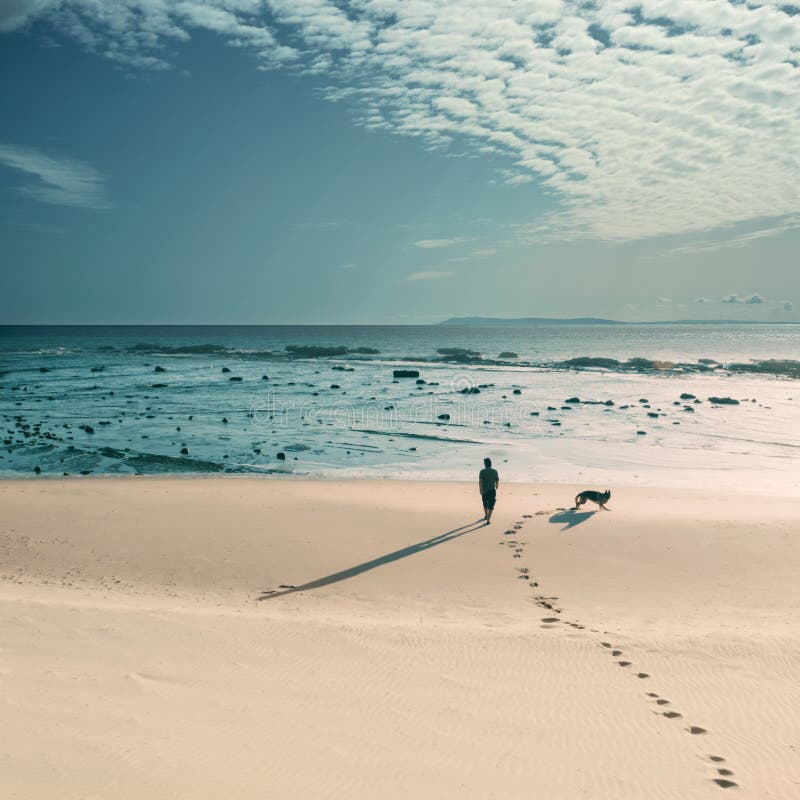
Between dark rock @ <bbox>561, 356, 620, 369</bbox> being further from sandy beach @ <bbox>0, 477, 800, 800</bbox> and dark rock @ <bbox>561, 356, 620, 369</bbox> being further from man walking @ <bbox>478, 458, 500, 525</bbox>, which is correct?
man walking @ <bbox>478, 458, 500, 525</bbox>

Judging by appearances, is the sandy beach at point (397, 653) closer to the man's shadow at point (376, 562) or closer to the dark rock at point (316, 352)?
the man's shadow at point (376, 562)

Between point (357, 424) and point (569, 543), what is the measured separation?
22.1m

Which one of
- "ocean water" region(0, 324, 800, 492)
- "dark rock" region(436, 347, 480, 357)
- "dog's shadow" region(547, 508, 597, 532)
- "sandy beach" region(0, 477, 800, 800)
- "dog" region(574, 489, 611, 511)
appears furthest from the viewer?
"dark rock" region(436, 347, 480, 357)

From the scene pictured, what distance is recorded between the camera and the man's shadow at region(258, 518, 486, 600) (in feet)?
38.1

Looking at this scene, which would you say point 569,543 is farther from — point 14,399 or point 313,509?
point 14,399

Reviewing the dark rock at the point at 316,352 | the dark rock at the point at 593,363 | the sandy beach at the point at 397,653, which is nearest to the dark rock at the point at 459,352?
the dark rock at the point at 316,352

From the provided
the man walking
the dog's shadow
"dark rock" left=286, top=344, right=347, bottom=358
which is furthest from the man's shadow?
"dark rock" left=286, top=344, right=347, bottom=358

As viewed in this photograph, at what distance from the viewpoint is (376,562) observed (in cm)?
1317

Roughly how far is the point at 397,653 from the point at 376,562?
451cm

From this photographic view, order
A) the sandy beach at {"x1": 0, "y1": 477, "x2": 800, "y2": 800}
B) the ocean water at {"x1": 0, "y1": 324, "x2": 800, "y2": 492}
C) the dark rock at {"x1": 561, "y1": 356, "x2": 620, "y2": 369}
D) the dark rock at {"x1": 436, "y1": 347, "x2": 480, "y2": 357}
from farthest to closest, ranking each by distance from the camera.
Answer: the dark rock at {"x1": 436, "y1": 347, "x2": 480, "y2": 357} < the dark rock at {"x1": 561, "y1": 356, "x2": 620, "y2": 369} < the ocean water at {"x1": 0, "y1": 324, "x2": 800, "y2": 492} < the sandy beach at {"x1": 0, "y1": 477, "x2": 800, "y2": 800}

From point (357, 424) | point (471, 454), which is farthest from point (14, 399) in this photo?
point (471, 454)

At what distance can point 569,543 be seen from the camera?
14.2 metres

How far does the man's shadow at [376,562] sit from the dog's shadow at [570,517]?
1.93 m

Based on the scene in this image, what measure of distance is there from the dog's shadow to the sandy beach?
11 centimetres
